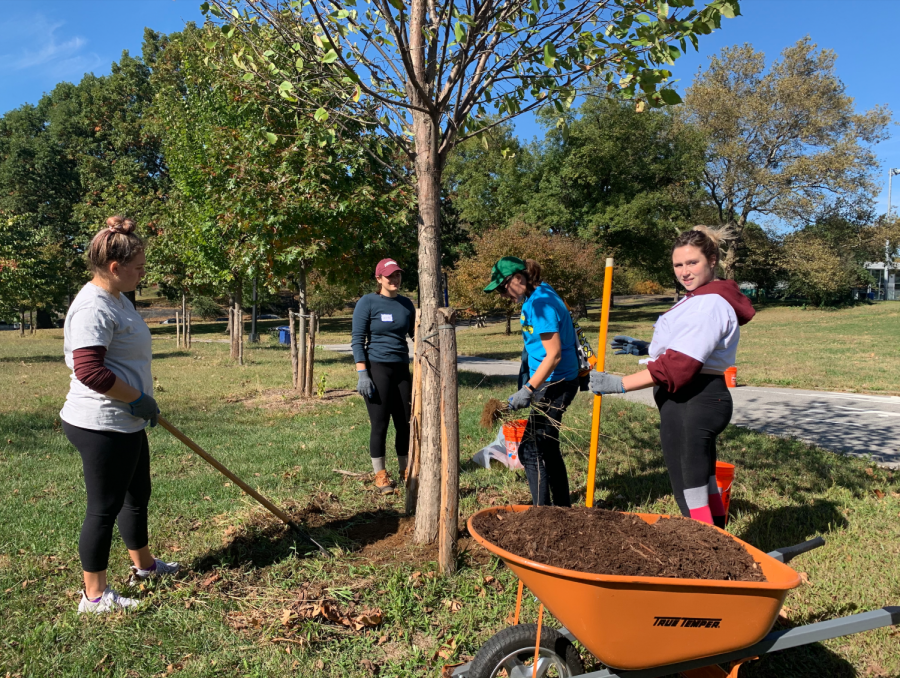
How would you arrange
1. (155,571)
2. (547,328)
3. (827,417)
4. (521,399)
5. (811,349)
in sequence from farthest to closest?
(811,349), (827,417), (547,328), (521,399), (155,571)

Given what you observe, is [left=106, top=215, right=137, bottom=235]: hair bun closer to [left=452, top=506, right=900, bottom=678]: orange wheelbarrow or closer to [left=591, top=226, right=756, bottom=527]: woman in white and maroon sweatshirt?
[left=452, top=506, right=900, bottom=678]: orange wheelbarrow

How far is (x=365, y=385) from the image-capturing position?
4.87m

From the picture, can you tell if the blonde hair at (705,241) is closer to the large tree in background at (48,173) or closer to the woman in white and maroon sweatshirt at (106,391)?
the woman in white and maroon sweatshirt at (106,391)

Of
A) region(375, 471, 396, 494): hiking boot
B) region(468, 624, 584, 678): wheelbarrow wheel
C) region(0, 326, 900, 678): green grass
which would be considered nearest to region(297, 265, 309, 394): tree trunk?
region(0, 326, 900, 678): green grass

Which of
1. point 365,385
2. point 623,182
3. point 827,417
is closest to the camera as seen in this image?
point 365,385

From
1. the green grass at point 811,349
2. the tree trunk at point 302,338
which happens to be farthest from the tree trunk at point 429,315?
the green grass at point 811,349

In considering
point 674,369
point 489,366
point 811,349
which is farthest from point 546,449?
point 811,349

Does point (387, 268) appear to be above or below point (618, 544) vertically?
above

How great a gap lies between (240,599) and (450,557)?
3.83 feet

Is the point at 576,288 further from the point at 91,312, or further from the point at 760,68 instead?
the point at 91,312

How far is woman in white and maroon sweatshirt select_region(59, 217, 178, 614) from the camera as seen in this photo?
9.21ft

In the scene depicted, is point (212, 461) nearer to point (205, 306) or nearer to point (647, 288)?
point (205, 306)

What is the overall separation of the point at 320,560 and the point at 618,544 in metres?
2.03

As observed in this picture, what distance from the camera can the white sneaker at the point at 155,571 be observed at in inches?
134
